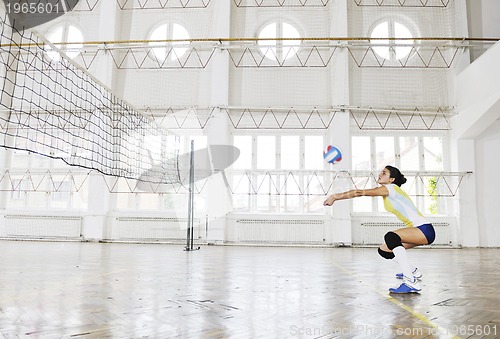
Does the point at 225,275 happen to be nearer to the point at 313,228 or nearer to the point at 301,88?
the point at 313,228

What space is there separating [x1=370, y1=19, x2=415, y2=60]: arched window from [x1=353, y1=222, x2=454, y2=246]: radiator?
507 centimetres

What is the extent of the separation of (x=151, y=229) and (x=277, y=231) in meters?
3.69

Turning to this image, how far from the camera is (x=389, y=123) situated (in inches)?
462

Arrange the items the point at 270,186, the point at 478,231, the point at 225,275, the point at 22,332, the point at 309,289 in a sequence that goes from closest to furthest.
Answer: the point at 22,332 < the point at 309,289 < the point at 225,275 < the point at 478,231 < the point at 270,186

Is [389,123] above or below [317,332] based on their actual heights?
above

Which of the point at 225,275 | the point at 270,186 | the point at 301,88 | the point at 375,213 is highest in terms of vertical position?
the point at 301,88

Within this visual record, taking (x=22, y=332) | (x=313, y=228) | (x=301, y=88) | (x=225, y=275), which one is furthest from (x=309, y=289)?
(x=301, y=88)

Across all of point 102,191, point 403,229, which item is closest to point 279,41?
point 102,191

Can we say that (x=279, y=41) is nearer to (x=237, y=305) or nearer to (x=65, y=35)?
(x=65, y=35)

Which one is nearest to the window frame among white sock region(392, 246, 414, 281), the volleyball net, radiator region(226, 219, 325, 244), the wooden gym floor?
radiator region(226, 219, 325, 244)

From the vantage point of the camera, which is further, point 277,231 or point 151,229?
point 151,229

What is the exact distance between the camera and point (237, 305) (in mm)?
2980

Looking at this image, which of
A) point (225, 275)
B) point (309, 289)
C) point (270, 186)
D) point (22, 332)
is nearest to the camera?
point (22, 332)

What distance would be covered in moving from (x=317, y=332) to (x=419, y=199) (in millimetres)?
10359
